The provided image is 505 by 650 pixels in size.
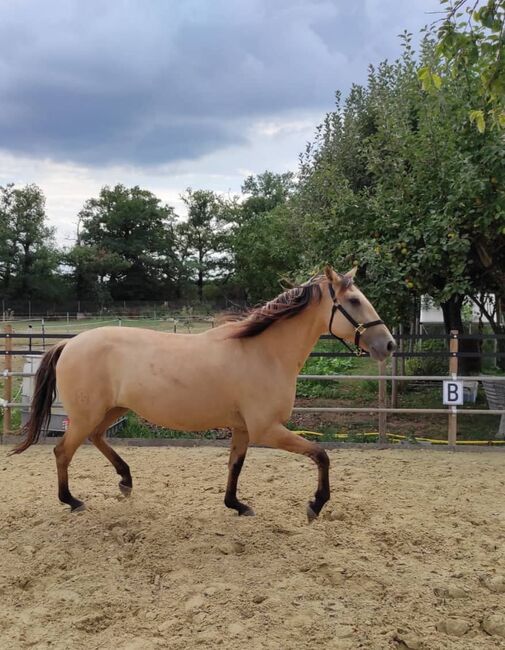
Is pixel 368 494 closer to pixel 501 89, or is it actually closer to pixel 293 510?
pixel 293 510

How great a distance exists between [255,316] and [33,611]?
2.30m

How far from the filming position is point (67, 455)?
4.24m

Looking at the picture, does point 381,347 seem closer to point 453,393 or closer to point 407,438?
point 453,393

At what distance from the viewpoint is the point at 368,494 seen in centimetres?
478

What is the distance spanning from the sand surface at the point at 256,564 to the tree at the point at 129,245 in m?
50.9

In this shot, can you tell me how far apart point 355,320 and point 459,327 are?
6.30 m

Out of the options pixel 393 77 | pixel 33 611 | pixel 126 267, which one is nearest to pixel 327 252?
pixel 393 77

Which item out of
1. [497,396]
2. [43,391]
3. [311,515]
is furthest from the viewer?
[497,396]

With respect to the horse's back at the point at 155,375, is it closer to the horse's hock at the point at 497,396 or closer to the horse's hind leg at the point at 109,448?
the horse's hind leg at the point at 109,448

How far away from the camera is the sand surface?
2641 mm

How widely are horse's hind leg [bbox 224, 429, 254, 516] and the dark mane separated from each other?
769 millimetres

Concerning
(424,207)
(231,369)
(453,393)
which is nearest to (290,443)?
(231,369)

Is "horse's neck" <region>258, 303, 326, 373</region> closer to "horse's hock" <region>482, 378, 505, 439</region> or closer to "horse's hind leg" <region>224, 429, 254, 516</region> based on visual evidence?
"horse's hind leg" <region>224, 429, 254, 516</region>

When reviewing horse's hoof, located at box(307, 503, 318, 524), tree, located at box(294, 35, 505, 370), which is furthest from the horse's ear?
tree, located at box(294, 35, 505, 370)
